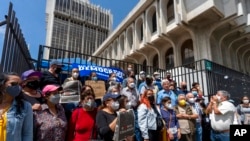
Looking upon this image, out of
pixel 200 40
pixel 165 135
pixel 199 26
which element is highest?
pixel 199 26

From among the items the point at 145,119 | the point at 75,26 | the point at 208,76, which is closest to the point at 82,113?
the point at 145,119

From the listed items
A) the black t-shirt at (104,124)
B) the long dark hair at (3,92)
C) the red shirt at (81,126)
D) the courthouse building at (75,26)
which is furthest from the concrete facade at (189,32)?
the courthouse building at (75,26)

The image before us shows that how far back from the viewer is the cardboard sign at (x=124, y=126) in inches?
106

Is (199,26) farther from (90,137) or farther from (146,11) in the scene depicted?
(90,137)

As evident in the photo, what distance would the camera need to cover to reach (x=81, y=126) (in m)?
2.90

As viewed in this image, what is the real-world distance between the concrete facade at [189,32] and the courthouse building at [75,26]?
36185mm

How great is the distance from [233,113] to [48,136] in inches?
161

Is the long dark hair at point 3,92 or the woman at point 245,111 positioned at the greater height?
the long dark hair at point 3,92

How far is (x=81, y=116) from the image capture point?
9.78ft

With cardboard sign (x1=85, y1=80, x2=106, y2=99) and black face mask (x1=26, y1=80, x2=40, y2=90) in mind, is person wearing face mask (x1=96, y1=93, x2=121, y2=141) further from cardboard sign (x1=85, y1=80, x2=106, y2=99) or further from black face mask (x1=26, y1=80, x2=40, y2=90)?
cardboard sign (x1=85, y1=80, x2=106, y2=99)

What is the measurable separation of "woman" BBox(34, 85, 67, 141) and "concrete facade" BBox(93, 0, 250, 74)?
1234 cm

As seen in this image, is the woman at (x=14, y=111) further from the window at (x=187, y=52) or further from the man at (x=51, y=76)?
the window at (x=187, y=52)

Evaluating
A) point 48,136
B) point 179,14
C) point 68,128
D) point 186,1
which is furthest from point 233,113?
point 186,1

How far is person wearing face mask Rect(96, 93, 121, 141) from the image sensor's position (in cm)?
280
